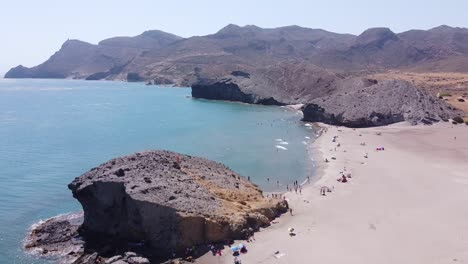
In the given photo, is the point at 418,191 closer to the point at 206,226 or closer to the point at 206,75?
the point at 206,226

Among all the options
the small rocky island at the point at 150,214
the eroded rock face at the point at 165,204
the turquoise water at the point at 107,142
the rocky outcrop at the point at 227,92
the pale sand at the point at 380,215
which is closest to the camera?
the pale sand at the point at 380,215

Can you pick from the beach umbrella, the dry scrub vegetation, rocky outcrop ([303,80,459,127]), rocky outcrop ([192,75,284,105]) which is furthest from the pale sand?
rocky outcrop ([192,75,284,105])

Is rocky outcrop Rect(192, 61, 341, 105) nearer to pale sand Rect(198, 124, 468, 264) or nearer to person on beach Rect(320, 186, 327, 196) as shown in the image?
pale sand Rect(198, 124, 468, 264)

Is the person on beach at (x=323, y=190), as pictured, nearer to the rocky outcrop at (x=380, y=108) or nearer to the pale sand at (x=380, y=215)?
the pale sand at (x=380, y=215)

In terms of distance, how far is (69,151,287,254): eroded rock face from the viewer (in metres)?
36.0

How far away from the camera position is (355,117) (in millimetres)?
99062

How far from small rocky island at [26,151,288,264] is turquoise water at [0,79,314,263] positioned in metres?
3.84

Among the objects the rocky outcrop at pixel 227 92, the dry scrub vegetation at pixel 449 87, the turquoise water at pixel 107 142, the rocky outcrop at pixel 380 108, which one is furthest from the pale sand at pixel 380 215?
the rocky outcrop at pixel 227 92

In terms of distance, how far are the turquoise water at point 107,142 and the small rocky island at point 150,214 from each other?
384 centimetres

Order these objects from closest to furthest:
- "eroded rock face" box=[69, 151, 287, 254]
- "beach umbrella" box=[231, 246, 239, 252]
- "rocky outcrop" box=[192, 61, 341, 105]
Answer: "beach umbrella" box=[231, 246, 239, 252]
"eroded rock face" box=[69, 151, 287, 254]
"rocky outcrop" box=[192, 61, 341, 105]

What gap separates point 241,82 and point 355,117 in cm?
6528

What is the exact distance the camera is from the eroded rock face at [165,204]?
36.0 metres

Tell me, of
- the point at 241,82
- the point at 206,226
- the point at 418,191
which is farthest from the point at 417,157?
the point at 241,82

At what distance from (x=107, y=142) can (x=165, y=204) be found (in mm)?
49619
